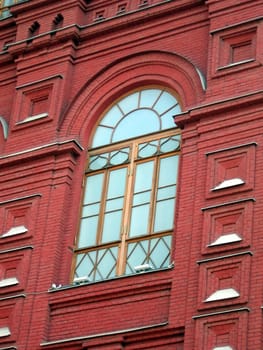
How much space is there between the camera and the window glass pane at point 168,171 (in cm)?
1804

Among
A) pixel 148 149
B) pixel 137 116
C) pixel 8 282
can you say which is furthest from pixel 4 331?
pixel 137 116

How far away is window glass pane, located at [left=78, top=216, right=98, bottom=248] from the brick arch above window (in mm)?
1535

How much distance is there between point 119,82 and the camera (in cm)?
1939

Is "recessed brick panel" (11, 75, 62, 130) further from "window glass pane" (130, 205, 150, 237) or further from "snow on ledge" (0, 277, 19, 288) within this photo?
"snow on ledge" (0, 277, 19, 288)

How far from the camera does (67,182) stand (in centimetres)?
1862

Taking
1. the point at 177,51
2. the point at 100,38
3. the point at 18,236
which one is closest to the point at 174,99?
the point at 177,51

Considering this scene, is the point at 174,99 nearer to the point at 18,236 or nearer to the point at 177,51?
the point at 177,51

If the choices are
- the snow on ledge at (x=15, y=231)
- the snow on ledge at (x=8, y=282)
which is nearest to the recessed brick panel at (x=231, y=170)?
the snow on ledge at (x=15, y=231)

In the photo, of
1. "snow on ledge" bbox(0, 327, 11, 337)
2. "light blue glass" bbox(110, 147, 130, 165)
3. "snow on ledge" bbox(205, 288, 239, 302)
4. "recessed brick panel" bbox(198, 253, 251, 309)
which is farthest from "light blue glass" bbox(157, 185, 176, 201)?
"snow on ledge" bbox(0, 327, 11, 337)

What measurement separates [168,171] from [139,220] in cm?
92

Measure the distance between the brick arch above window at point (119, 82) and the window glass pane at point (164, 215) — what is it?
5.86 feet

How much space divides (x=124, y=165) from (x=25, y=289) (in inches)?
101

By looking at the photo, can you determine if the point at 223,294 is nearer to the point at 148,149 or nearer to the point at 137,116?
the point at 148,149

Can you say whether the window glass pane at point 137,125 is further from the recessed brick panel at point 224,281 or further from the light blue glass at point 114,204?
the recessed brick panel at point 224,281
